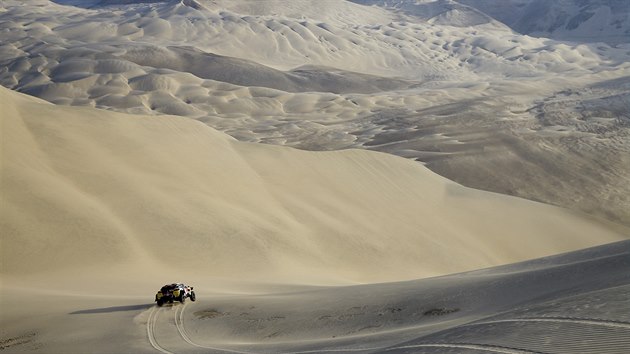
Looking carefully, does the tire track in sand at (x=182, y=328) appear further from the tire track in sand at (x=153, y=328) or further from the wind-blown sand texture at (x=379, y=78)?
the wind-blown sand texture at (x=379, y=78)

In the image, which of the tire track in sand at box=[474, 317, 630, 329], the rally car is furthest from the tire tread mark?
the rally car

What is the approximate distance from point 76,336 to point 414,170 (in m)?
27.3

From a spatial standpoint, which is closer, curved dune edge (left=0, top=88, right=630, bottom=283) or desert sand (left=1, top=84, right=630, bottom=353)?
desert sand (left=1, top=84, right=630, bottom=353)

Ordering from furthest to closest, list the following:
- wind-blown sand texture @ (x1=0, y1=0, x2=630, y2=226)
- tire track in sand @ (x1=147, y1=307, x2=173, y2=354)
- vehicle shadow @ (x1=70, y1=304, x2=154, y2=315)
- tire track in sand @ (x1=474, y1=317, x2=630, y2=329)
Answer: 1. wind-blown sand texture @ (x1=0, y1=0, x2=630, y2=226)
2. vehicle shadow @ (x1=70, y1=304, x2=154, y2=315)
3. tire track in sand @ (x1=147, y1=307, x2=173, y2=354)
4. tire track in sand @ (x1=474, y1=317, x2=630, y2=329)

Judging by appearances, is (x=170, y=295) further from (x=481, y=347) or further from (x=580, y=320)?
(x=580, y=320)

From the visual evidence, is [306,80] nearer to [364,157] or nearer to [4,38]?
[4,38]

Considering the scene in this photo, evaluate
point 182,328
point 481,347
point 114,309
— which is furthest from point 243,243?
point 481,347

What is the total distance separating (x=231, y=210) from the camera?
24234 millimetres

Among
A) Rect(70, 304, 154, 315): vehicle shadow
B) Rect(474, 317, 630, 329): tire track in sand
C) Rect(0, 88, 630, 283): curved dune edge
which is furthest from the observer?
Rect(0, 88, 630, 283): curved dune edge

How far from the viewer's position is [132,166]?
26156 mm

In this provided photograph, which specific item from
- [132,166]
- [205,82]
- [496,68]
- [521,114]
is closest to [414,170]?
[132,166]

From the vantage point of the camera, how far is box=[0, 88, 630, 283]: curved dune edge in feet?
64.8

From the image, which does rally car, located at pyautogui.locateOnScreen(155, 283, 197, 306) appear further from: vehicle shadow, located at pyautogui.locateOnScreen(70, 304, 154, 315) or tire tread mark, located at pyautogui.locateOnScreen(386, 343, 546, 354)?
tire tread mark, located at pyautogui.locateOnScreen(386, 343, 546, 354)

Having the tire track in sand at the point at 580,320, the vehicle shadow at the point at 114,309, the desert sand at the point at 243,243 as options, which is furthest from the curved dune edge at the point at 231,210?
the tire track in sand at the point at 580,320
